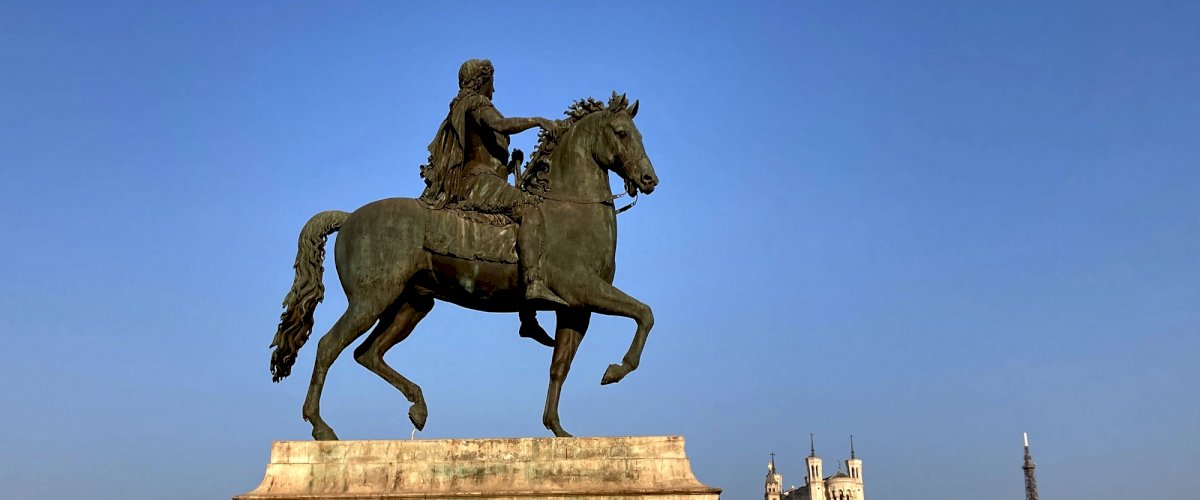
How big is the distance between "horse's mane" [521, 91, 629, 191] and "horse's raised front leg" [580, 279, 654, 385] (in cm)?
174

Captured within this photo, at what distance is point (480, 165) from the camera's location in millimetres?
15539

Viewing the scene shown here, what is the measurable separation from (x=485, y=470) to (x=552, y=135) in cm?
434

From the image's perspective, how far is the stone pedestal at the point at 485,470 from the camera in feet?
44.1

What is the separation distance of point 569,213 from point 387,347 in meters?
2.97

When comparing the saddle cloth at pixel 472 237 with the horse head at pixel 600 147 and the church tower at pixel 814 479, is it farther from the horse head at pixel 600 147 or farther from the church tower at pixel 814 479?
the church tower at pixel 814 479

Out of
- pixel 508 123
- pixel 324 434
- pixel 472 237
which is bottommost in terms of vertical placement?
pixel 324 434

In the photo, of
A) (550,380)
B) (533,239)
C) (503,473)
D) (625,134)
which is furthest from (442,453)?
(625,134)

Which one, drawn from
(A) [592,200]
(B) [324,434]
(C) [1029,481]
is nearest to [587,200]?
(A) [592,200]

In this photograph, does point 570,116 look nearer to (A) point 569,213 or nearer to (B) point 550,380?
(A) point 569,213

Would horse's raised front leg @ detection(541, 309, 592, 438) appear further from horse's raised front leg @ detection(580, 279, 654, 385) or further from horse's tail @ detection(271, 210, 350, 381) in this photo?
horse's tail @ detection(271, 210, 350, 381)

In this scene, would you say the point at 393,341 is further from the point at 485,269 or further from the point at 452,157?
the point at 452,157

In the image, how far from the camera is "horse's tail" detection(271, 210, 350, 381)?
15031mm

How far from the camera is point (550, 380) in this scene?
14922mm

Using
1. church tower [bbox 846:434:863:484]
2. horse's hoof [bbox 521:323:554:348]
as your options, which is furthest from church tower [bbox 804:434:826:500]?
horse's hoof [bbox 521:323:554:348]
